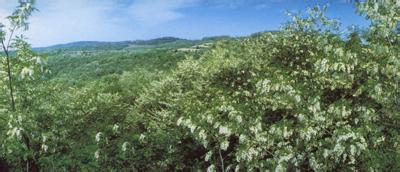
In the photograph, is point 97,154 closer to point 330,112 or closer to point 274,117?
point 274,117

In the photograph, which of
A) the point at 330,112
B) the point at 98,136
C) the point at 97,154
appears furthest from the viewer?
the point at 98,136

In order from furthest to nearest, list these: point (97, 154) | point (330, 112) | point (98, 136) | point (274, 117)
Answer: point (274, 117) < point (98, 136) < point (97, 154) < point (330, 112)

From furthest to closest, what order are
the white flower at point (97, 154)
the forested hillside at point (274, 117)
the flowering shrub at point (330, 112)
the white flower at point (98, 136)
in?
the white flower at point (98, 136)
the white flower at point (97, 154)
the forested hillside at point (274, 117)
the flowering shrub at point (330, 112)

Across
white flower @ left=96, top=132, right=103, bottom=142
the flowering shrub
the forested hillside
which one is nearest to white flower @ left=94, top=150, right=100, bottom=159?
the forested hillside

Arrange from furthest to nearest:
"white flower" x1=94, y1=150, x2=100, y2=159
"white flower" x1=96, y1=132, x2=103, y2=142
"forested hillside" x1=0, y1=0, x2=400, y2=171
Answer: "white flower" x1=96, y1=132, x2=103, y2=142
"white flower" x1=94, y1=150, x2=100, y2=159
"forested hillside" x1=0, y1=0, x2=400, y2=171

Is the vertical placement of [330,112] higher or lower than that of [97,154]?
higher

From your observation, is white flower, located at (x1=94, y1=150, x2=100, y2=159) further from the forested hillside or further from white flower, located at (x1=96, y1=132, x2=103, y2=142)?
white flower, located at (x1=96, y1=132, x2=103, y2=142)

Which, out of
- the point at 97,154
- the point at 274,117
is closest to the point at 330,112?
the point at 274,117

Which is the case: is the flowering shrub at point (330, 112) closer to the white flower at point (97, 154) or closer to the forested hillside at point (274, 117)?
the forested hillside at point (274, 117)

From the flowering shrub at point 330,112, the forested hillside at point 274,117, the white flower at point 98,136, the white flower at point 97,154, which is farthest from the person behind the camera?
the white flower at point 98,136

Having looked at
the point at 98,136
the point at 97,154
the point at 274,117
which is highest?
the point at 274,117

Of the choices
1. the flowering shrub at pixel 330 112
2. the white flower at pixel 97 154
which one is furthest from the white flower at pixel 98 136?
the flowering shrub at pixel 330 112

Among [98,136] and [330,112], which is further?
[98,136]

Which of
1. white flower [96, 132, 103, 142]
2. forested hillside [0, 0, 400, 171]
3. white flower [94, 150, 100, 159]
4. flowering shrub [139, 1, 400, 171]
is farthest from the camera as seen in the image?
white flower [96, 132, 103, 142]
